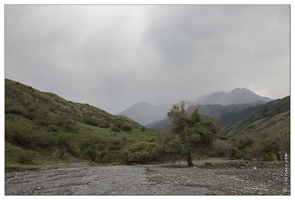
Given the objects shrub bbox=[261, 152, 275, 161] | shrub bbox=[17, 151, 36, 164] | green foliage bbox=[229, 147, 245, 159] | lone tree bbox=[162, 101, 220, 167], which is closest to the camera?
shrub bbox=[17, 151, 36, 164]

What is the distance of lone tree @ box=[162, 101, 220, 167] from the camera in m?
35.6

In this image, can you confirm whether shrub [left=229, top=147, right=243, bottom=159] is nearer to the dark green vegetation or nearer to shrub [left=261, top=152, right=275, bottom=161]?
the dark green vegetation

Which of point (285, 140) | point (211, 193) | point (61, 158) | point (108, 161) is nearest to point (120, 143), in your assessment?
point (108, 161)

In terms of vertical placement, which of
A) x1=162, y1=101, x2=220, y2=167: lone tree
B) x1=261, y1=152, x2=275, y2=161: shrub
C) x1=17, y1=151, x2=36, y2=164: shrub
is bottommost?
x1=17, y1=151, x2=36, y2=164: shrub

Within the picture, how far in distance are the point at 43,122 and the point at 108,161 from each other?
19.8 meters

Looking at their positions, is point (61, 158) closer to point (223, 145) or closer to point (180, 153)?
point (180, 153)

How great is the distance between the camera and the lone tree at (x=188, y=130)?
3559cm

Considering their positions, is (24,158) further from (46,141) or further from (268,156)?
(268,156)

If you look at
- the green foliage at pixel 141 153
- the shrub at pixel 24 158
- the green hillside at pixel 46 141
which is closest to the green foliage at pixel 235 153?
the green foliage at pixel 141 153

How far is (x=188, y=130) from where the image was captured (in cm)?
3588

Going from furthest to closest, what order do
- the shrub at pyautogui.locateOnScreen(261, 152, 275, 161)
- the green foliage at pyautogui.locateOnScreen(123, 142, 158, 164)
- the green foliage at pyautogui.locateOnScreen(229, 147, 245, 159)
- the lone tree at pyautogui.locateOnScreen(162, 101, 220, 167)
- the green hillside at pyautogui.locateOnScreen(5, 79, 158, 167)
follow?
the green foliage at pyautogui.locateOnScreen(229, 147, 245, 159), the shrub at pyautogui.locateOnScreen(261, 152, 275, 161), the green foliage at pyautogui.locateOnScreen(123, 142, 158, 164), the green hillside at pyautogui.locateOnScreen(5, 79, 158, 167), the lone tree at pyautogui.locateOnScreen(162, 101, 220, 167)

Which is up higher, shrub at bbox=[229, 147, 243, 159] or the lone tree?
the lone tree

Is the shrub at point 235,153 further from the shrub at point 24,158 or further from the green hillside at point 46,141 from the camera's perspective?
the shrub at point 24,158

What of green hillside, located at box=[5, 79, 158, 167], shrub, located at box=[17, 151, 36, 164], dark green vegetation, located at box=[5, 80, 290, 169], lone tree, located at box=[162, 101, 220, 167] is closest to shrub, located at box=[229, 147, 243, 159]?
dark green vegetation, located at box=[5, 80, 290, 169]
